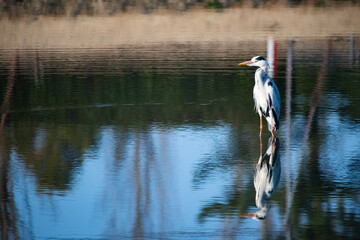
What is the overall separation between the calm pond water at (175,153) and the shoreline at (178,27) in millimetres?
5007

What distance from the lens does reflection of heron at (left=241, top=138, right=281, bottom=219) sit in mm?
7002

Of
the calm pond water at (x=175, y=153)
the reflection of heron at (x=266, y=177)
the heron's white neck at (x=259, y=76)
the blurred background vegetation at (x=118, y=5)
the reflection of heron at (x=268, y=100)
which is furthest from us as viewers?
the blurred background vegetation at (x=118, y=5)

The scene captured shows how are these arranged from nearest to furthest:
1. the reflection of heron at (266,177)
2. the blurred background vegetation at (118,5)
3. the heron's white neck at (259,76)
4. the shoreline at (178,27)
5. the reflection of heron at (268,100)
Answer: the reflection of heron at (266,177) < the reflection of heron at (268,100) < the heron's white neck at (259,76) < the shoreline at (178,27) < the blurred background vegetation at (118,5)

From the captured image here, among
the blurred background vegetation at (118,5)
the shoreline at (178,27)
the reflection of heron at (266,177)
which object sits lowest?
the reflection of heron at (266,177)

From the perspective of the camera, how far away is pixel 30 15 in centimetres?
2759

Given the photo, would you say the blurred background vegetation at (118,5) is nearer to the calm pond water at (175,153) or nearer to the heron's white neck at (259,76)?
the calm pond water at (175,153)

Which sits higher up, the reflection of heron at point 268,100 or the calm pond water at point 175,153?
the reflection of heron at point 268,100

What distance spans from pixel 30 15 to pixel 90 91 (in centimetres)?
1465

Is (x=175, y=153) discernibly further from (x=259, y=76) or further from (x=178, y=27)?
(x=178, y=27)

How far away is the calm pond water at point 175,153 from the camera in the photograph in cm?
669

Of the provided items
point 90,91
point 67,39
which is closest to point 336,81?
point 90,91

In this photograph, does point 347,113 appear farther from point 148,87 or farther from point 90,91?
point 90,91

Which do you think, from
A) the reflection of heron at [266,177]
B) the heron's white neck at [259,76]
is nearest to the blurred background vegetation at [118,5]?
the heron's white neck at [259,76]

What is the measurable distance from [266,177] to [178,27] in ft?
55.2
